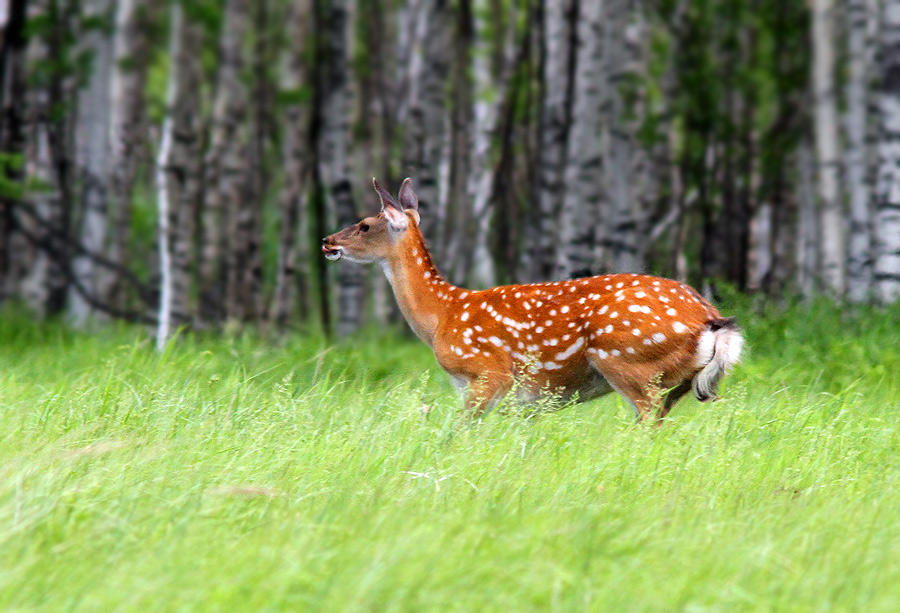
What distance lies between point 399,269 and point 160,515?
155 inches

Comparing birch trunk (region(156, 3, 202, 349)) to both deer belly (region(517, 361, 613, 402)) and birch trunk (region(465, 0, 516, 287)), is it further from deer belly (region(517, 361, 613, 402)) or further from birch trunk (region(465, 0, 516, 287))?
deer belly (region(517, 361, 613, 402))

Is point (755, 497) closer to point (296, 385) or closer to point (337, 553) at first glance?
point (337, 553)

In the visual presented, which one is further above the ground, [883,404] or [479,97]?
[479,97]

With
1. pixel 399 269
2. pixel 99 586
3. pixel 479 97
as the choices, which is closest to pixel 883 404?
pixel 399 269

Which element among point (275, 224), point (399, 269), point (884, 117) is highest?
point (884, 117)

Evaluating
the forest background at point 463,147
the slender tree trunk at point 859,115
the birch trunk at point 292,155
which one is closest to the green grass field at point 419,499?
the forest background at point 463,147

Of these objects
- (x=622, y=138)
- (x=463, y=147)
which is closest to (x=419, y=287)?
(x=622, y=138)

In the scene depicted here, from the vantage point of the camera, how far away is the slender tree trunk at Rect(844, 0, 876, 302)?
47.7ft

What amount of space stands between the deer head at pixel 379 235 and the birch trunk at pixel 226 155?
5.92 m

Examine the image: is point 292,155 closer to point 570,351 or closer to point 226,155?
point 226,155

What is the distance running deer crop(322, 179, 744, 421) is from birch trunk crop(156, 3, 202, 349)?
333 centimetres

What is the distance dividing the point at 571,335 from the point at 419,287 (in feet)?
4.05

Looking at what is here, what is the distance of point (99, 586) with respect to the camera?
3627 millimetres

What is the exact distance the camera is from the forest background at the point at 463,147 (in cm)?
1236
